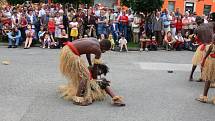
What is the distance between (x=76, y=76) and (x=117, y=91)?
1.34 meters

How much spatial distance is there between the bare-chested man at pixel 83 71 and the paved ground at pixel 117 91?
8.0 inches

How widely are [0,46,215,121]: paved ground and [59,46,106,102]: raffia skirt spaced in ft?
0.64

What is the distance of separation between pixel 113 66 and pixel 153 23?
630 cm

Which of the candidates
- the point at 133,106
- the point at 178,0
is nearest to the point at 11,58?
the point at 133,106

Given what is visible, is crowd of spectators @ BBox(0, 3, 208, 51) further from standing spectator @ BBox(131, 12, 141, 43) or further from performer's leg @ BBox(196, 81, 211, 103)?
performer's leg @ BBox(196, 81, 211, 103)

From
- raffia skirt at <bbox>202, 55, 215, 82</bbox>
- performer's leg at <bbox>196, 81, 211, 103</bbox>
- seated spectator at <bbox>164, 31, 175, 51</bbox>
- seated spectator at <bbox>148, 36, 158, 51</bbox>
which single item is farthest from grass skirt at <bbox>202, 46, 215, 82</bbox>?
seated spectator at <bbox>164, 31, 175, 51</bbox>

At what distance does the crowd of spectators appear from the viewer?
1742 cm

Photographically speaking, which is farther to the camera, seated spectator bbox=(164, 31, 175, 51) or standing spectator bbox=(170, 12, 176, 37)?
standing spectator bbox=(170, 12, 176, 37)

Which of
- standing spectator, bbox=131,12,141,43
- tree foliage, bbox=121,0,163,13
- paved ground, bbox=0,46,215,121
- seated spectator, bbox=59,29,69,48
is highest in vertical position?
tree foliage, bbox=121,0,163,13

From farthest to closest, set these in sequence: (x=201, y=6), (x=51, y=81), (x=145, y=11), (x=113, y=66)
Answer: (x=201, y=6)
(x=145, y=11)
(x=113, y=66)
(x=51, y=81)

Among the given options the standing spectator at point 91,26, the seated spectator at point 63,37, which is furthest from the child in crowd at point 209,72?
the standing spectator at point 91,26

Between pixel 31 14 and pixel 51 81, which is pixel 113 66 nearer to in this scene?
pixel 51 81

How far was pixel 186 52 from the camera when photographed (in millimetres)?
17344

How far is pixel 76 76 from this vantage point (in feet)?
26.9
